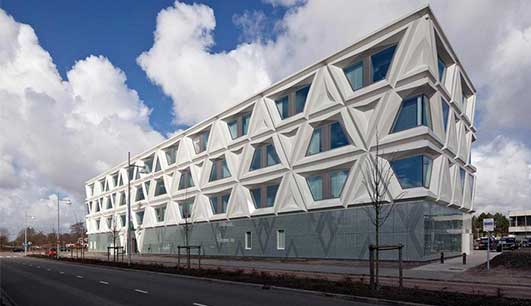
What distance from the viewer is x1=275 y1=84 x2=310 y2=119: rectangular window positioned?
3872cm

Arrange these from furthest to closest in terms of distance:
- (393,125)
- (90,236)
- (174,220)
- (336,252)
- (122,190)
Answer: (90,236)
(122,190)
(174,220)
(336,252)
(393,125)

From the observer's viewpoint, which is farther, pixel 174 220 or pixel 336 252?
pixel 174 220

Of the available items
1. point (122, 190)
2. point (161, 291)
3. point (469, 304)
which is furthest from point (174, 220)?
point (469, 304)

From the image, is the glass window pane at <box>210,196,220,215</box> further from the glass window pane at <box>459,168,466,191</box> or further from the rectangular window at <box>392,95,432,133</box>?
the rectangular window at <box>392,95,432,133</box>

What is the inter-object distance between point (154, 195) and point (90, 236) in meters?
39.0

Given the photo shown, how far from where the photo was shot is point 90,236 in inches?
3760

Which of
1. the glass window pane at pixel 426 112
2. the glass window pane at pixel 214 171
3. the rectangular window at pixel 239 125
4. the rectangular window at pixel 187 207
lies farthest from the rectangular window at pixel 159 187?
the glass window pane at pixel 426 112

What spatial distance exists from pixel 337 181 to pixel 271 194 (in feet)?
29.9

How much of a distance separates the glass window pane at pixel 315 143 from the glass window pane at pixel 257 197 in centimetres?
852

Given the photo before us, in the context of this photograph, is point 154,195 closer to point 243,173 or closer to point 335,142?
point 243,173

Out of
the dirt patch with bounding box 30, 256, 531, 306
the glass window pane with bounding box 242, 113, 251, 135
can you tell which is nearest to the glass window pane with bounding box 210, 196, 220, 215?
the glass window pane with bounding box 242, 113, 251, 135

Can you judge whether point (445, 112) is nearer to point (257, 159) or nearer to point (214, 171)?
point (257, 159)

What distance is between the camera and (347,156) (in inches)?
1310

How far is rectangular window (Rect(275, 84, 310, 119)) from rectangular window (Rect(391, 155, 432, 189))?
36.0 ft
